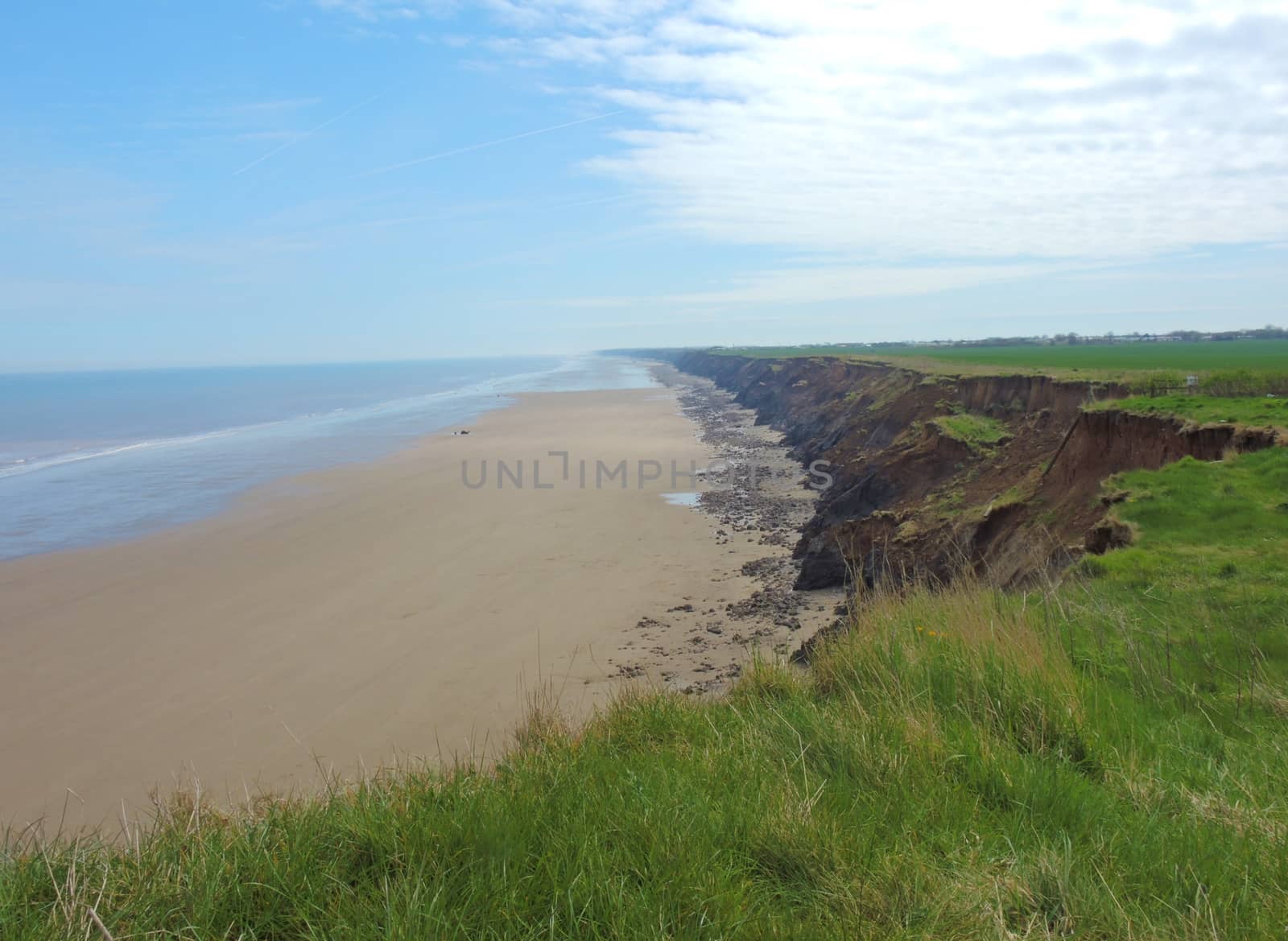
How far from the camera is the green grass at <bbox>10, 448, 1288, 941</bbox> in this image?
9.52ft

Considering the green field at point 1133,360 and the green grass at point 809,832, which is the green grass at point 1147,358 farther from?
the green grass at point 809,832

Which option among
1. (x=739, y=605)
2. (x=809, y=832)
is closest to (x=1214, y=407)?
(x=739, y=605)

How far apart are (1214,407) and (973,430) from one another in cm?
732

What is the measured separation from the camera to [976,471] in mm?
19844

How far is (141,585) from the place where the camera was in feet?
64.0

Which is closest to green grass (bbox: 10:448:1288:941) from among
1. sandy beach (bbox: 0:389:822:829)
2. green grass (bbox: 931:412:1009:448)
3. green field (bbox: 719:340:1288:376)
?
sandy beach (bbox: 0:389:822:829)

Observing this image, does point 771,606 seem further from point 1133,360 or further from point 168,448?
point 1133,360

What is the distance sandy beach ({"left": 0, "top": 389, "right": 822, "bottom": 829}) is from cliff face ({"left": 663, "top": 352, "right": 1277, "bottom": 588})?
3.27 metres

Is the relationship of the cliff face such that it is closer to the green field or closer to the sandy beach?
the sandy beach

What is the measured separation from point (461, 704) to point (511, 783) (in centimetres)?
901

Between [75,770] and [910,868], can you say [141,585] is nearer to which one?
[75,770]

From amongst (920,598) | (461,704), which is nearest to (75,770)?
(461,704)

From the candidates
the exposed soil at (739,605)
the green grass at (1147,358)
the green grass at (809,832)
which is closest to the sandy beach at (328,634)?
the exposed soil at (739,605)

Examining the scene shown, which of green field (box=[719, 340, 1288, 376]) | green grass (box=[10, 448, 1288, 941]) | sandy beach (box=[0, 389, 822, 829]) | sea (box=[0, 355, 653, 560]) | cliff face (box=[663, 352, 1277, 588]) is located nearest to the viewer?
green grass (box=[10, 448, 1288, 941])
